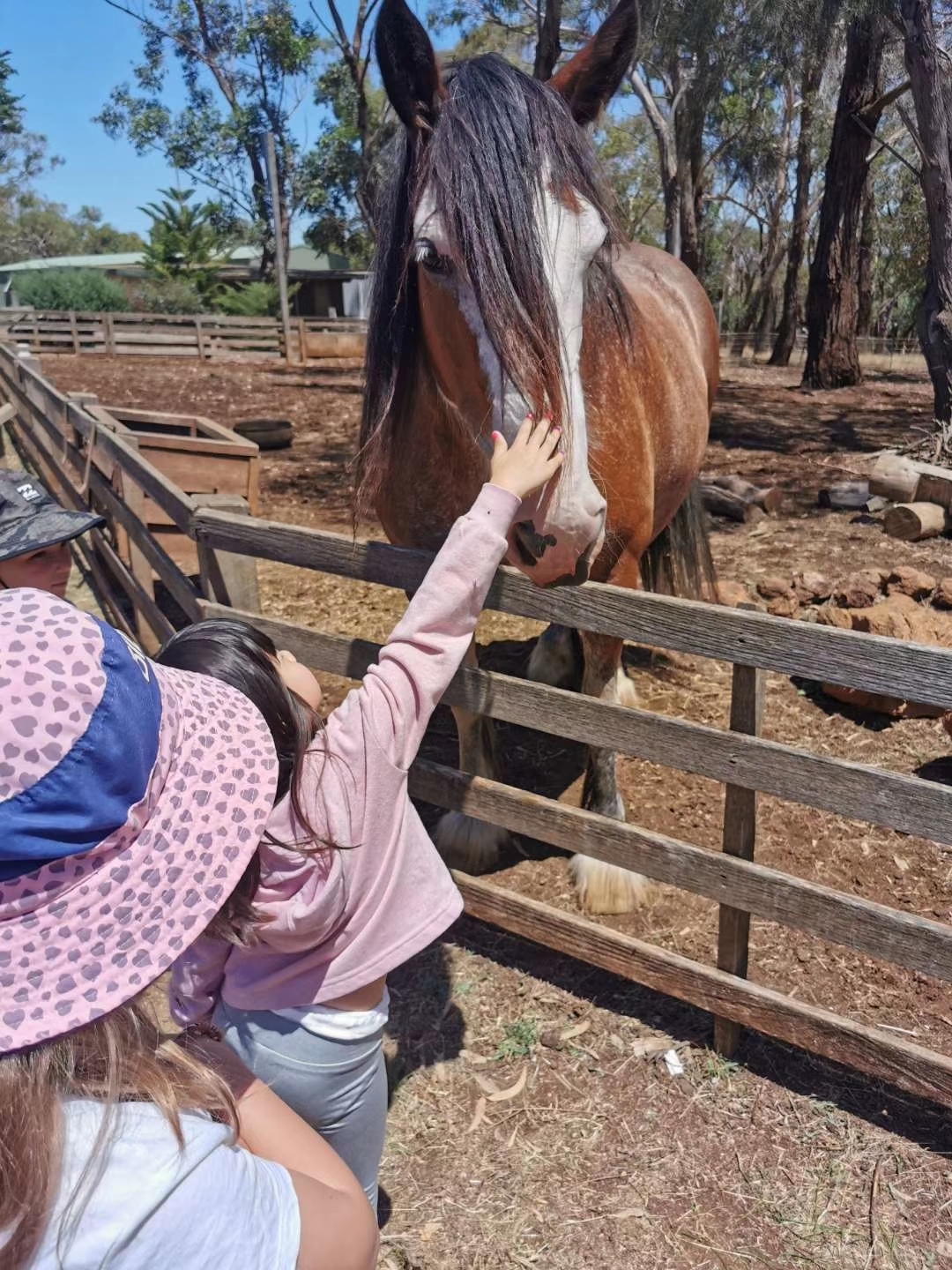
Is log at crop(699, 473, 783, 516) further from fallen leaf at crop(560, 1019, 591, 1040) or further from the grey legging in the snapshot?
the grey legging

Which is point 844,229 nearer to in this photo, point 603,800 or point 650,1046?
A: point 603,800

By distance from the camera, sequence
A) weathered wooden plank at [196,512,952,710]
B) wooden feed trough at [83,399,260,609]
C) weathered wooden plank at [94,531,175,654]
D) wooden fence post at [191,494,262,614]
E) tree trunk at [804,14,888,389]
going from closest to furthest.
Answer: weathered wooden plank at [196,512,952,710], wooden fence post at [191,494,262,614], weathered wooden plank at [94,531,175,654], wooden feed trough at [83,399,260,609], tree trunk at [804,14,888,389]

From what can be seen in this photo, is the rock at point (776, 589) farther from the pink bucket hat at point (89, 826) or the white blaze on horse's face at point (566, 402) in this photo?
the pink bucket hat at point (89, 826)

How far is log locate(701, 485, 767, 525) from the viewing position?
7.05 meters

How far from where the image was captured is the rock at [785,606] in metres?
4.94

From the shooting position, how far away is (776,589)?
5.13 m

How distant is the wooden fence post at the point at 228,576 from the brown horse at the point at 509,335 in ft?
1.55

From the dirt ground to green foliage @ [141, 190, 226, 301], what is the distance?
36.6m

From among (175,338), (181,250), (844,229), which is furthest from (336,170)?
(844,229)

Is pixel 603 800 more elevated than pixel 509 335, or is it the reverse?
pixel 509 335

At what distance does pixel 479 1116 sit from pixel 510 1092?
0.11 metres

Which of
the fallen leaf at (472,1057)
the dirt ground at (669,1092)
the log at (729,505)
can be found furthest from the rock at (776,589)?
the fallen leaf at (472,1057)

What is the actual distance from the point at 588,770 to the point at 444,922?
5.97ft

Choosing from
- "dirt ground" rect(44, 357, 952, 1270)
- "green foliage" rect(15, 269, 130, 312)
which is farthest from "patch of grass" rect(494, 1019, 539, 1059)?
Result: "green foliage" rect(15, 269, 130, 312)
